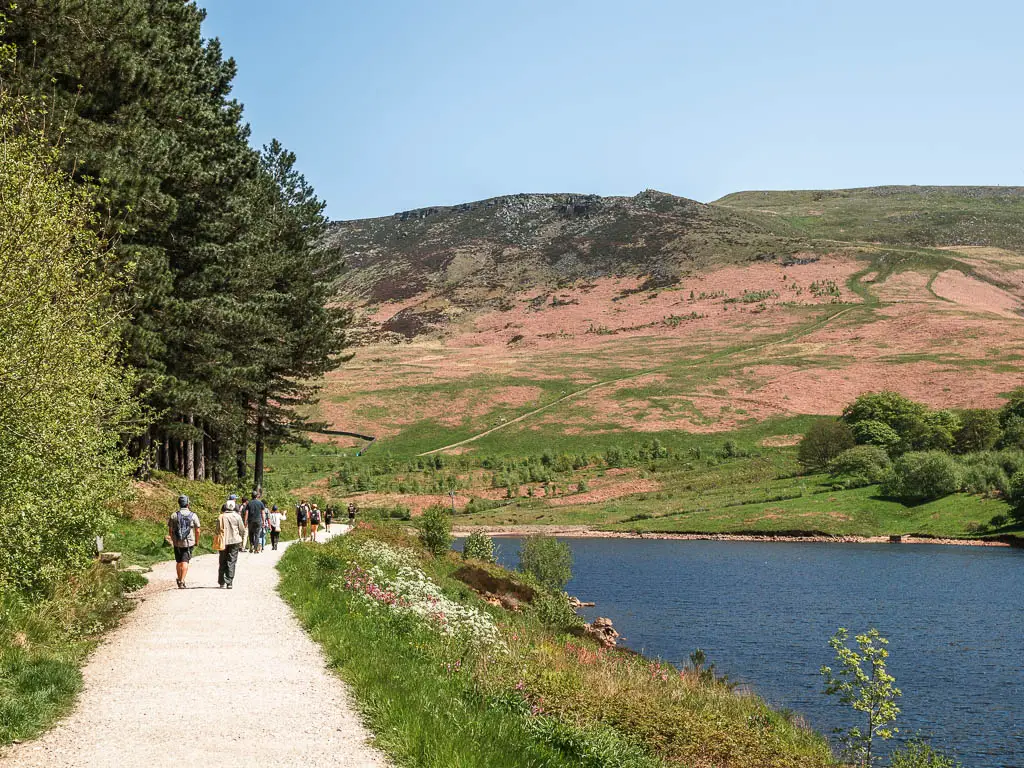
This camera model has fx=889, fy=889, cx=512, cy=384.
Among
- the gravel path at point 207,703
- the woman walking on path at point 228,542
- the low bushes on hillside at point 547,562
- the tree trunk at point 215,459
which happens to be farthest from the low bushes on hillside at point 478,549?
the gravel path at point 207,703

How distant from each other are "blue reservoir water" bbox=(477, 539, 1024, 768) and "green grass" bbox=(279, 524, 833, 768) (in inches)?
394

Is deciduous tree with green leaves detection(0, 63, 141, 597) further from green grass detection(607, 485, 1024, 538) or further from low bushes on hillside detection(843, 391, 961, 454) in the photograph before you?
low bushes on hillside detection(843, 391, 961, 454)

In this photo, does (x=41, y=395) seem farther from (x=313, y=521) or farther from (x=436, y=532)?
(x=436, y=532)

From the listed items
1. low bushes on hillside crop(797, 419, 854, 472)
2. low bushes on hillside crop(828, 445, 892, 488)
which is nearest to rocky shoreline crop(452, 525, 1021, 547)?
low bushes on hillside crop(828, 445, 892, 488)

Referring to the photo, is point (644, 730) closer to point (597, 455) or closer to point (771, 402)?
point (597, 455)

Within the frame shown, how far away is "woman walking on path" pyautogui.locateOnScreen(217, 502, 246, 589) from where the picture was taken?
2073cm

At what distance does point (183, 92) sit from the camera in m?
32.0

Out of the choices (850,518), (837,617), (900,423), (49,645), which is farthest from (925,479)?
(49,645)

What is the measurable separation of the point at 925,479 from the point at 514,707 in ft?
295

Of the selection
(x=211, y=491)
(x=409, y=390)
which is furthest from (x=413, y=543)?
(x=409, y=390)

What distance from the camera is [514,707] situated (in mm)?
11703

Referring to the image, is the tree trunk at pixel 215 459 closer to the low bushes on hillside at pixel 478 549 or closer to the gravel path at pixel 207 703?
the low bushes on hillside at pixel 478 549

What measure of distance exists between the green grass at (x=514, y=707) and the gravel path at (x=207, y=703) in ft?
1.38

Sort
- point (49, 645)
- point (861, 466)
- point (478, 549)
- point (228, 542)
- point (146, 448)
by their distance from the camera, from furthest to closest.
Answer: point (861, 466) < point (478, 549) < point (146, 448) < point (228, 542) < point (49, 645)
